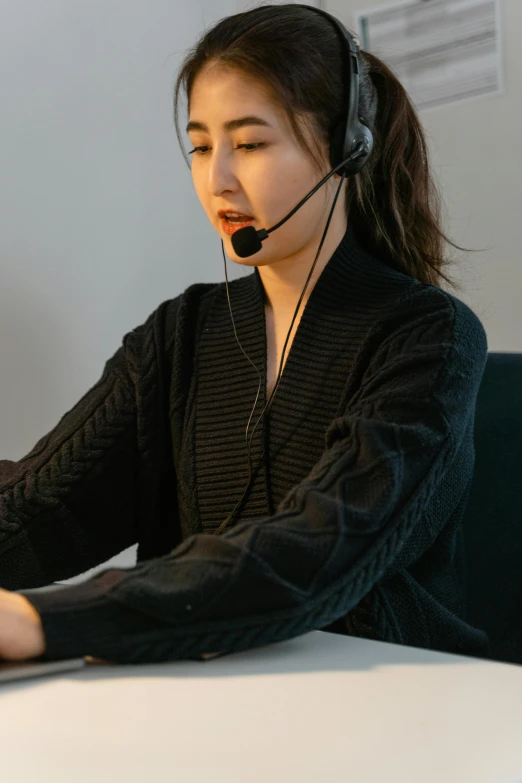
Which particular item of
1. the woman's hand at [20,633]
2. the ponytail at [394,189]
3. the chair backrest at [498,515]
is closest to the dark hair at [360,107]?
the ponytail at [394,189]

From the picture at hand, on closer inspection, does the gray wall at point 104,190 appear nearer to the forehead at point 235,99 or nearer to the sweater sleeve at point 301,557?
the forehead at point 235,99

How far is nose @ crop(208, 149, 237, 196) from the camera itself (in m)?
1.05

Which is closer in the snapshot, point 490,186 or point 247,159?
point 247,159

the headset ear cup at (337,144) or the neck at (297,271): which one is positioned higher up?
the headset ear cup at (337,144)

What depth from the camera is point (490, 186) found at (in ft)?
5.29

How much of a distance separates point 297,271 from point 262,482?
10.6 inches

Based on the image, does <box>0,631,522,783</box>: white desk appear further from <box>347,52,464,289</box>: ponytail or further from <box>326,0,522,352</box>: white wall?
<box>326,0,522,352</box>: white wall

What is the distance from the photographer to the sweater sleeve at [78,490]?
3.71ft

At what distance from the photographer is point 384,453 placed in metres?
0.85

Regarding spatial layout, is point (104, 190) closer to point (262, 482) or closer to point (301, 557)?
point (262, 482)

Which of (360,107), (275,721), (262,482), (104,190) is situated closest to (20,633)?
(275,721)

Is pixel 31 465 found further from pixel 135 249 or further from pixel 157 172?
pixel 157 172

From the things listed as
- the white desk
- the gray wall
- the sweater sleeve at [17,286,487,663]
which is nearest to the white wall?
the gray wall

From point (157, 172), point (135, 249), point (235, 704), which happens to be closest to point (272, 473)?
point (235, 704)
